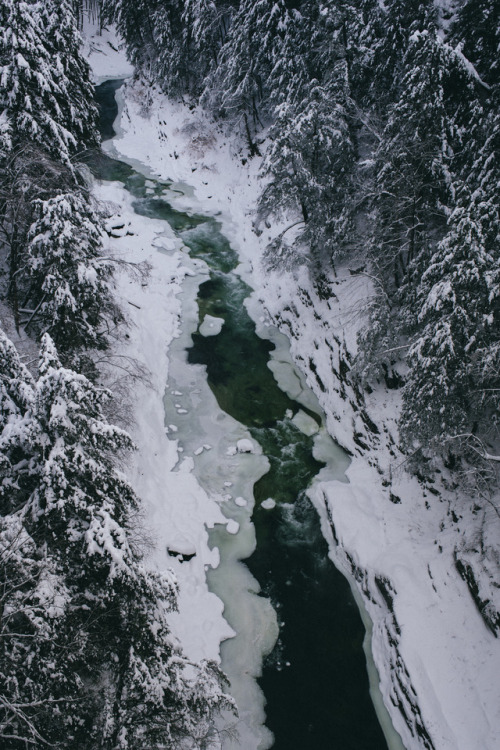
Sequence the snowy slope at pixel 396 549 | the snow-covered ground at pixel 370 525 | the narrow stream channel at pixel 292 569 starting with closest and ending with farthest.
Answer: the snowy slope at pixel 396 549 → the snow-covered ground at pixel 370 525 → the narrow stream channel at pixel 292 569

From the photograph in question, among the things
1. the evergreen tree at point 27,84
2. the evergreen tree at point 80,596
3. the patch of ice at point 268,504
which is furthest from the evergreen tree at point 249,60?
the evergreen tree at point 80,596

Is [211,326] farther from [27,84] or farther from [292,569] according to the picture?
[292,569]

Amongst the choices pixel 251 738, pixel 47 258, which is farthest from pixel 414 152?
pixel 251 738

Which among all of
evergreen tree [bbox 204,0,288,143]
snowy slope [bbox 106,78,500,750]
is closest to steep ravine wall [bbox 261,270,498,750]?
snowy slope [bbox 106,78,500,750]

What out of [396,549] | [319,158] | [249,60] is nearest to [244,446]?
[396,549]

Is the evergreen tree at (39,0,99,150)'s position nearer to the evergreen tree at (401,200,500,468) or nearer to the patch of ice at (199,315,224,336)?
the patch of ice at (199,315,224,336)

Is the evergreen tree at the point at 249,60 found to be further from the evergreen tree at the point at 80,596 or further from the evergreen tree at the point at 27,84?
the evergreen tree at the point at 80,596
